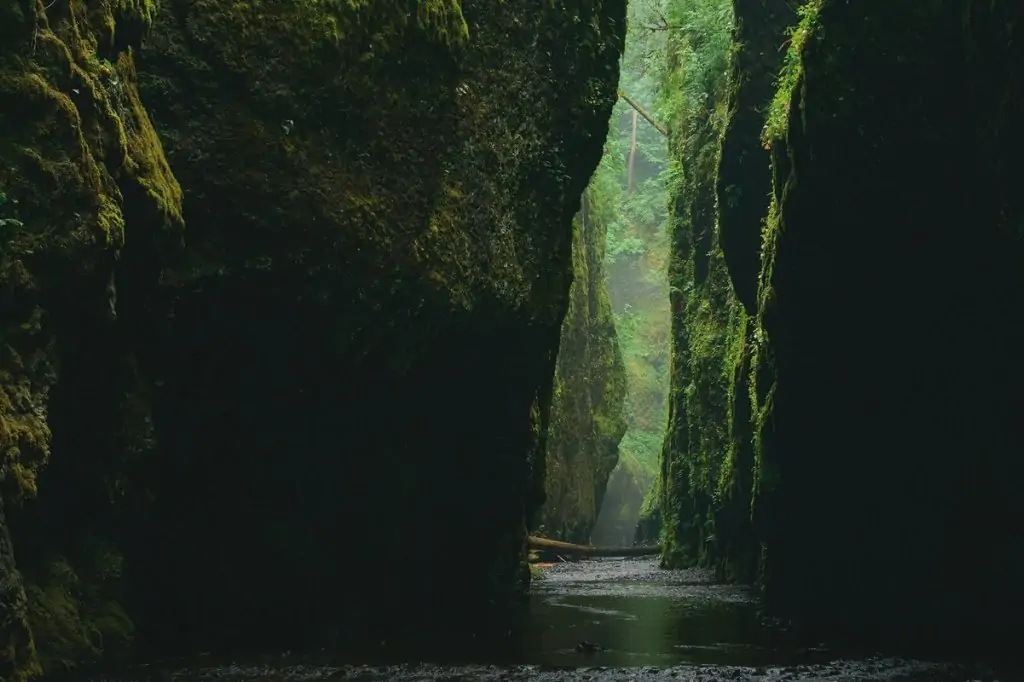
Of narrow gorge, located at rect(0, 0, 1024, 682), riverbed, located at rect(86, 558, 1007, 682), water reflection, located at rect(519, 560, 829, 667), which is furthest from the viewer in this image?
water reflection, located at rect(519, 560, 829, 667)

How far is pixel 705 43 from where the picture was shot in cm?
2100

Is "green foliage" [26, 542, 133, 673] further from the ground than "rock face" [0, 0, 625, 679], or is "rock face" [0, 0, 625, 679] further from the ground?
"rock face" [0, 0, 625, 679]

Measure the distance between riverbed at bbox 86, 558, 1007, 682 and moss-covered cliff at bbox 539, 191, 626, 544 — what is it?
16382mm

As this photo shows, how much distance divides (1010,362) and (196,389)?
267 inches

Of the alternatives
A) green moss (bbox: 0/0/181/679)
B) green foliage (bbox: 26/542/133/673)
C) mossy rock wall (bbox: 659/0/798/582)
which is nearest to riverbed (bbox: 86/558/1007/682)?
green foliage (bbox: 26/542/133/673)

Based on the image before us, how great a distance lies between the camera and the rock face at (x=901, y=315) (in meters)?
8.82

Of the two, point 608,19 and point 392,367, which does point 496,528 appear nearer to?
point 392,367

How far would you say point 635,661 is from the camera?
27.0 feet

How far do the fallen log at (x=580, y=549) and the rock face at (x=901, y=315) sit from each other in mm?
10437

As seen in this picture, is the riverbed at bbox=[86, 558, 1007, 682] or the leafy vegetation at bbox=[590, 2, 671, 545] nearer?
the riverbed at bbox=[86, 558, 1007, 682]

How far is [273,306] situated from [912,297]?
5821 millimetres

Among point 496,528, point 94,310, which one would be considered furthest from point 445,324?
point 94,310

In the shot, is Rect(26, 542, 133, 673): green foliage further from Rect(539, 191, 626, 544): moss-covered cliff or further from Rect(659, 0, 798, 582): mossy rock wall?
Rect(539, 191, 626, 544): moss-covered cliff

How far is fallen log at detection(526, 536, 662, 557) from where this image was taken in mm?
24425
